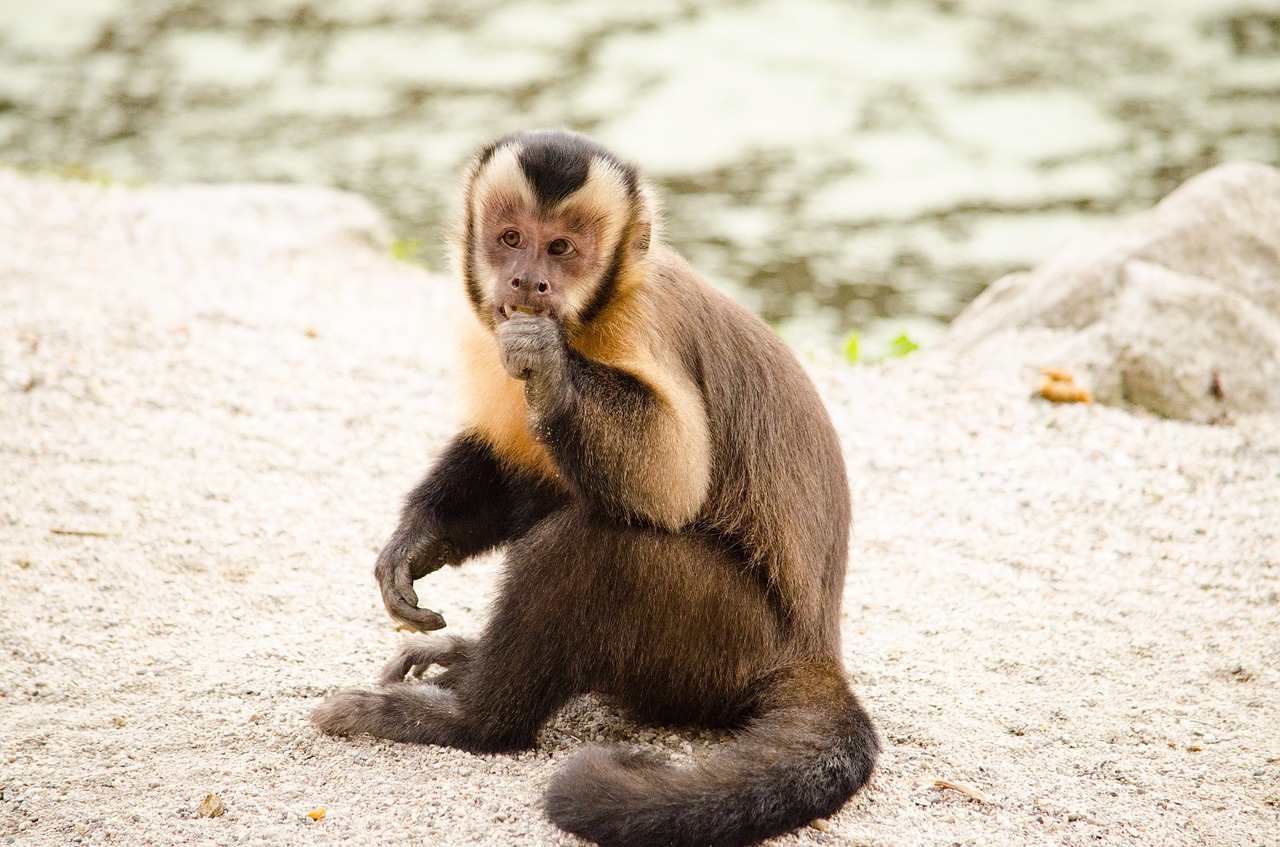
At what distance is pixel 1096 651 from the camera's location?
13.7 feet

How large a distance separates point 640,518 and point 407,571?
0.87m

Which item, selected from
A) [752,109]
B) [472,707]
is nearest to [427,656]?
[472,707]

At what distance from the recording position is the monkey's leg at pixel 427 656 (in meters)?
3.78

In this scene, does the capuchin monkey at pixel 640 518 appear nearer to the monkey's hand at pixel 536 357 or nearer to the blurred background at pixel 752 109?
the monkey's hand at pixel 536 357

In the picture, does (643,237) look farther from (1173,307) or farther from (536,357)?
(1173,307)

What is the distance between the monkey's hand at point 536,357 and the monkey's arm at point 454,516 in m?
0.64

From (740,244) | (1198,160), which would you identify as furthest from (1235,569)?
(1198,160)

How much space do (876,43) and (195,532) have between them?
1107cm

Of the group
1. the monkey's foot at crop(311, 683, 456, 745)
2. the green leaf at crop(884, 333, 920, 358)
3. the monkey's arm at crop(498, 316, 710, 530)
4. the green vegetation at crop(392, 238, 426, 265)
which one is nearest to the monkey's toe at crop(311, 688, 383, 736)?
the monkey's foot at crop(311, 683, 456, 745)

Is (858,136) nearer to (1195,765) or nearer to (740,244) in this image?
(740,244)

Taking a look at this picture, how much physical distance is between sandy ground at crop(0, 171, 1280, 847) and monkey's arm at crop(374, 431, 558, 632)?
0.36 metres

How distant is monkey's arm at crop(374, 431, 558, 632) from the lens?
3711mm

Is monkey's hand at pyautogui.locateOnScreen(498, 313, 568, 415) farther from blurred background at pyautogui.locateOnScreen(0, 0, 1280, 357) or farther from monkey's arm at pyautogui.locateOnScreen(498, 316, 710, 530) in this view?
blurred background at pyautogui.locateOnScreen(0, 0, 1280, 357)

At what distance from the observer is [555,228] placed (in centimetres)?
325
